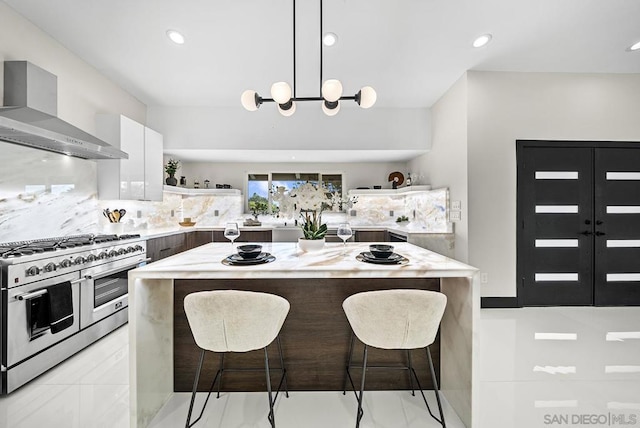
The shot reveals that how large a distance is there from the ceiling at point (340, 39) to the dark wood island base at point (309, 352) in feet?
7.35

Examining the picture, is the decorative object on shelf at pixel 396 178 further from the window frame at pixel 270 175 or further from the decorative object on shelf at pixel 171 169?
the decorative object on shelf at pixel 171 169

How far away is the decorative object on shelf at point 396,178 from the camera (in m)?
5.47

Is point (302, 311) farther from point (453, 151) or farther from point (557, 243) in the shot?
point (557, 243)

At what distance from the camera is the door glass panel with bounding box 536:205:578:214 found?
136 inches

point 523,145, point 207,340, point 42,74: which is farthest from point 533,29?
point 42,74

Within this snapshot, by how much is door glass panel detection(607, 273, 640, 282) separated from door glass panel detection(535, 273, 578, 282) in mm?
439

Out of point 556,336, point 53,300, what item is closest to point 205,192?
point 53,300

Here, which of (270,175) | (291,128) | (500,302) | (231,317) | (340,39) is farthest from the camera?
(270,175)

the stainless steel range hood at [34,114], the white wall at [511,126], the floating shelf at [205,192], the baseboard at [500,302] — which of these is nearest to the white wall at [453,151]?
the white wall at [511,126]

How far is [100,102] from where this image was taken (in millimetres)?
3383

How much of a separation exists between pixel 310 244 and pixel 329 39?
6.68 ft

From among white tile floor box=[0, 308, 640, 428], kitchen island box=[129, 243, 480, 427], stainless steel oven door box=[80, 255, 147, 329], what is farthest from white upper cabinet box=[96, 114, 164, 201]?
kitchen island box=[129, 243, 480, 427]

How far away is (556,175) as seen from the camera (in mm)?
3471

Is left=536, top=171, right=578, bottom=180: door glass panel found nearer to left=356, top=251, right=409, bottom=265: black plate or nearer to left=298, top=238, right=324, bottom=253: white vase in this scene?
A: left=356, top=251, right=409, bottom=265: black plate
